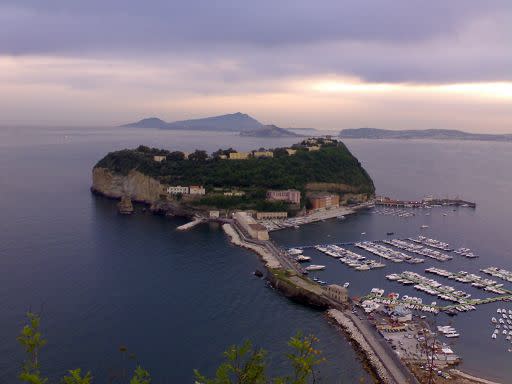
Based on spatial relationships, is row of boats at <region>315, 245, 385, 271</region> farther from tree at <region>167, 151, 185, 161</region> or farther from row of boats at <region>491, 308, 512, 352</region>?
tree at <region>167, 151, 185, 161</region>

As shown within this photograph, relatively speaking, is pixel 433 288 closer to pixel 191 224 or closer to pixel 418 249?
pixel 418 249

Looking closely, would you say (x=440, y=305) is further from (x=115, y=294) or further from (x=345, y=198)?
(x=345, y=198)

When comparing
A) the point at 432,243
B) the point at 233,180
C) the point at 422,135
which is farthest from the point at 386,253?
the point at 422,135

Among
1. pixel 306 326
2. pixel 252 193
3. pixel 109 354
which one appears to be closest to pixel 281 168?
pixel 252 193

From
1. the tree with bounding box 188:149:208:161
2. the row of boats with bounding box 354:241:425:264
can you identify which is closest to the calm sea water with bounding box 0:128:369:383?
the row of boats with bounding box 354:241:425:264

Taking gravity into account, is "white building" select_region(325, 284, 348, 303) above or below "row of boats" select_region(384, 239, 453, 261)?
above

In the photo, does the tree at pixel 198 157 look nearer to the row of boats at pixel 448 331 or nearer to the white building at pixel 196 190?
the white building at pixel 196 190
